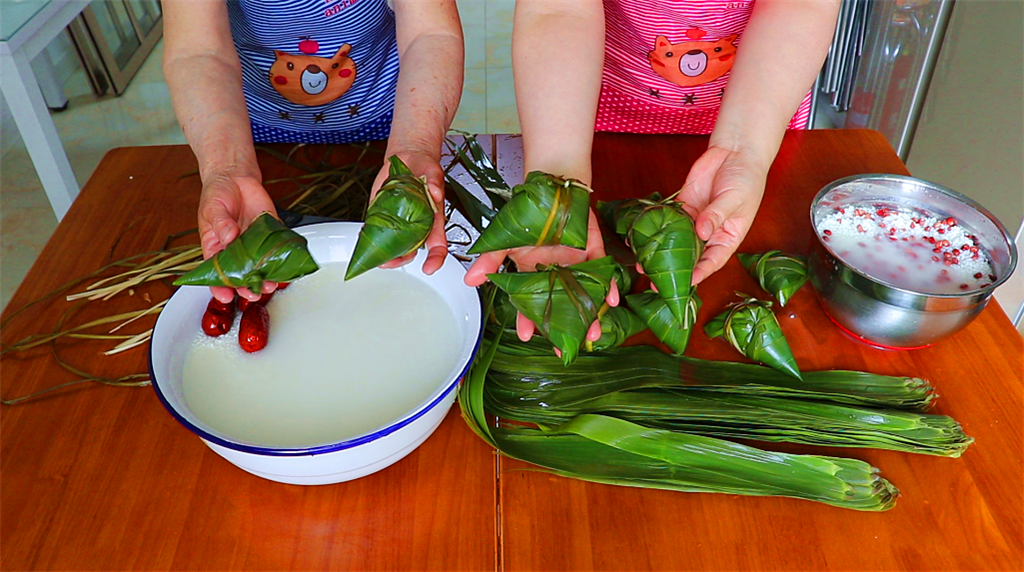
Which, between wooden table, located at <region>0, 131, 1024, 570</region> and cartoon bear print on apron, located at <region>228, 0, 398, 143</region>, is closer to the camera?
wooden table, located at <region>0, 131, 1024, 570</region>

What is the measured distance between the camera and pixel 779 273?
101cm

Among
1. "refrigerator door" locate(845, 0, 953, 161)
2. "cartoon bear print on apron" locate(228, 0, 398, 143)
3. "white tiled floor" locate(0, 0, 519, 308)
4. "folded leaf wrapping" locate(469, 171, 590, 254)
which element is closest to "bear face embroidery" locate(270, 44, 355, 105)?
"cartoon bear print on apron" locate(228, 0, 398, 143)

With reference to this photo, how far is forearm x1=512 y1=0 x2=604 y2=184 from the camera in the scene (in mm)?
1046

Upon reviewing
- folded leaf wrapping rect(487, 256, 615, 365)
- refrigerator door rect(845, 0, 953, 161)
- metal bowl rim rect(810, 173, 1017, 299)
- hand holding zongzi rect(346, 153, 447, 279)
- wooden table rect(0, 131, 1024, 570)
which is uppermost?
hand holding zongzi rect(346, 153, 447, 279)

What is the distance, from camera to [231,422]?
2.58 ft

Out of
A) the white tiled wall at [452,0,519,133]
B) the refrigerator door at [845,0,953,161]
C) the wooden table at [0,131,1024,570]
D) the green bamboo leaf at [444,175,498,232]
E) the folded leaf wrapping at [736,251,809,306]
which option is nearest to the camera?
the wooden table at [0,131,1024,570]

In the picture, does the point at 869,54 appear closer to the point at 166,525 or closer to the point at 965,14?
the point at 965,14

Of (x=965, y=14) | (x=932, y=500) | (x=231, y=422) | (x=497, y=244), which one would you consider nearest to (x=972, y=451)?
(x=932, y=500)

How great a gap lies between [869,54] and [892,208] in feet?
6.86

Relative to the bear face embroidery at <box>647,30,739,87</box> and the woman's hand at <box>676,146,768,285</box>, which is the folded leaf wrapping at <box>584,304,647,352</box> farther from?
the bear face embroidery at <box>647,30,739,87</box>

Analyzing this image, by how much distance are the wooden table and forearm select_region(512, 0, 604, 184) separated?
1.10 feet

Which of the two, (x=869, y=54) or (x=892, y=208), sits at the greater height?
(x=892, y=208)

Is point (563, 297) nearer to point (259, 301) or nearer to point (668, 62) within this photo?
point (259, 301)

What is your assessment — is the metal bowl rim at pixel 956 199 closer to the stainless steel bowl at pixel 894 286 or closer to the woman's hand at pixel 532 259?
the stainless steel bowl at pixel 894 286
